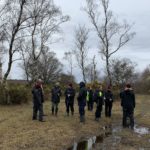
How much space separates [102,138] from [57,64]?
294ft

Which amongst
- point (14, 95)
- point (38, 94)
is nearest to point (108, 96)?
point (38, 94)

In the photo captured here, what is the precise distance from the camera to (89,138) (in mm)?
18984

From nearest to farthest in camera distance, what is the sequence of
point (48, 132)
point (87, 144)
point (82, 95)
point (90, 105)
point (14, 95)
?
point (87, 144)
point (48, 132)
point (82, 95)
point (90, 105)
point (14, 95)

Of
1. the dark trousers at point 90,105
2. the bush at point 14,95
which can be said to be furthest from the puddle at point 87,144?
the bush at point 14,95

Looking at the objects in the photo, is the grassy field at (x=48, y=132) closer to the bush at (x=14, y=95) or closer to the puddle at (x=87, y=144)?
the puddle at (x=87, y=144)

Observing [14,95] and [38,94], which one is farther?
[14,95]

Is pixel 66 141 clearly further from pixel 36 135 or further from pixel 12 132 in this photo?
pixel 12 132

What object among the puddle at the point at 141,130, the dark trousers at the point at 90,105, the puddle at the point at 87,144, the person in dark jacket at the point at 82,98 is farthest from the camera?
the dark trousers at the point at 90,105

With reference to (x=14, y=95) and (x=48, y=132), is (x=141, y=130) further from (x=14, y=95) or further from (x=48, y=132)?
(x=14, y=95)

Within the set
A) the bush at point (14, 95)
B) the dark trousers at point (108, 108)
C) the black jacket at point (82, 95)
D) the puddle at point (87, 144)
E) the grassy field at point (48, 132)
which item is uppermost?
the bush at point (14, 95)

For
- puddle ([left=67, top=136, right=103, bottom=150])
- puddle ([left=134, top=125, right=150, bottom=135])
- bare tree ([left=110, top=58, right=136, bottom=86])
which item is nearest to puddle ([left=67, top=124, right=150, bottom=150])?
puddle ([left=67, top=136, right=103, bottom=150])

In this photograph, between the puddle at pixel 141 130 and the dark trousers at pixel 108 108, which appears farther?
the dark trousers at pixel 108 108

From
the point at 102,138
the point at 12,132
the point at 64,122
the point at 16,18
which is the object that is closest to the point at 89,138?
the point at 102,138

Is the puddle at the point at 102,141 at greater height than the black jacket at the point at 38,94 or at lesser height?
lesser
